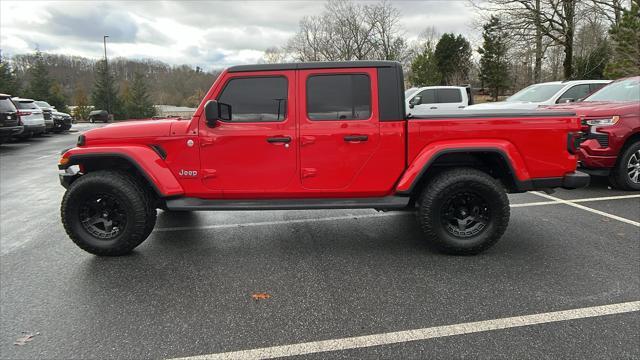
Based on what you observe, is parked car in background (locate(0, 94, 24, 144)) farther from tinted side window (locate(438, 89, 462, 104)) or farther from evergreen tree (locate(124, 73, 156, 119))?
evergreen tree (locate(124, 73, 156, 119))

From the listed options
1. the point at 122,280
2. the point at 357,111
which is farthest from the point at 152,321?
the point at 357,111

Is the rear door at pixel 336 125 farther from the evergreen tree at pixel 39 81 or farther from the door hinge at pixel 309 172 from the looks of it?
the evergreen tree at pixel 39 81

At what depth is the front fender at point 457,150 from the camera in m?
3.93

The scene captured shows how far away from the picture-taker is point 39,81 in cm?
3691

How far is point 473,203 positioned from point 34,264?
167 inches

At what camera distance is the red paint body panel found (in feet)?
13.1

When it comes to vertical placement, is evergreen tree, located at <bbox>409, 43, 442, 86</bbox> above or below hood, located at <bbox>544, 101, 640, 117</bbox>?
above

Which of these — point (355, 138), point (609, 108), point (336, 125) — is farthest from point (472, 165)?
point (609, 108)

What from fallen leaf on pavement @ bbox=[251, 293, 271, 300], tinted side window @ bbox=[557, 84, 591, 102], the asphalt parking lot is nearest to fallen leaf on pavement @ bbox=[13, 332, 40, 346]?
the asphalt parking lot

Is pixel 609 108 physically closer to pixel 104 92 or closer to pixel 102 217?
pixel 102 217

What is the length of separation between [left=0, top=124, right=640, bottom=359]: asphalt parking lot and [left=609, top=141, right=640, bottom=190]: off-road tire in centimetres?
151

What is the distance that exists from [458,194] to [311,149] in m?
1.45

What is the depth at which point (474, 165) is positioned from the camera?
4.34m

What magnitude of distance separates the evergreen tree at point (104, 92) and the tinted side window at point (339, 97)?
42552 millimetres
